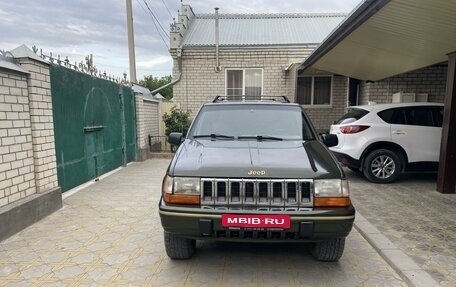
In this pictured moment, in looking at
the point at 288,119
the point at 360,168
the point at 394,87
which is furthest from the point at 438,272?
the point at 394,87

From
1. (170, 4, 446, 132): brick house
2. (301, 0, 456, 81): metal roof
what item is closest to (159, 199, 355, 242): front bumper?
(301, 0, 456, 81): metal roof

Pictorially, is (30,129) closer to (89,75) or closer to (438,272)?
(89,75)

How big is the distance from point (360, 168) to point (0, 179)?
649 centimetres

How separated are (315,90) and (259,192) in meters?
11.5

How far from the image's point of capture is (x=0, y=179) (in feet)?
12.7

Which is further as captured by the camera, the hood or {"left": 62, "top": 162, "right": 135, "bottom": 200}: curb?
{"left": 62, "top": 162, "right": 135, "bottom": 200}: curb

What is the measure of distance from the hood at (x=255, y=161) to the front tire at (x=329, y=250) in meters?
0.77

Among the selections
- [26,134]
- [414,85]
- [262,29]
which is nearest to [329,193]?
[26,134]

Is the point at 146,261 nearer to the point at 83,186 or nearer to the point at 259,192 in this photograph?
the point at 259,192

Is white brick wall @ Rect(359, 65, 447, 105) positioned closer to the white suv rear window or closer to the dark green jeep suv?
the white suv rear window

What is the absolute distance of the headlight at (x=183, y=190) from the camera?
9.18ft

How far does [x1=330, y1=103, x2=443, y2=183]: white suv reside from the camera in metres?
6.73

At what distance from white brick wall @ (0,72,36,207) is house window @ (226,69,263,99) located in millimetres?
9969

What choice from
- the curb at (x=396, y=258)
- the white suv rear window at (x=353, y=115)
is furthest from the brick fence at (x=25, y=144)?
the white suv rear window at (x=353, y=115)
